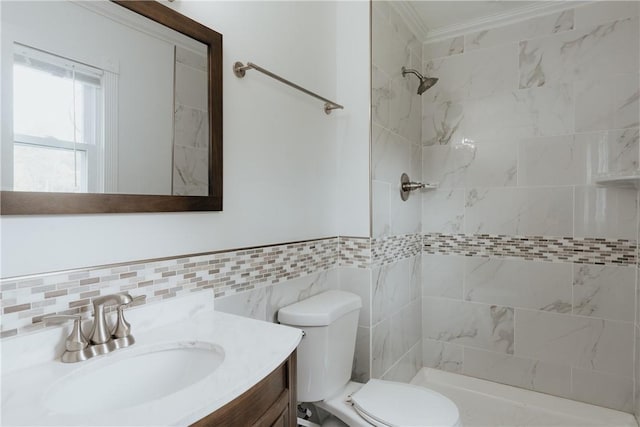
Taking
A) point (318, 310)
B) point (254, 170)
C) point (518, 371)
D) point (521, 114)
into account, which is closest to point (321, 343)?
point (318, 310)

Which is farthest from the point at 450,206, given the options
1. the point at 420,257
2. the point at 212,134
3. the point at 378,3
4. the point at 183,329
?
the point at 183,329

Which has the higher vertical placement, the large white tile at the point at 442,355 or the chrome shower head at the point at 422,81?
the chrome shower head at the point at 422,81

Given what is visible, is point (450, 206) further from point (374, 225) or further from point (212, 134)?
point (212, 134)

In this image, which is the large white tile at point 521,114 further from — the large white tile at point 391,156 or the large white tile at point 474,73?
the large white tile at point 391,156

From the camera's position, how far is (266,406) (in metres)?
0.85

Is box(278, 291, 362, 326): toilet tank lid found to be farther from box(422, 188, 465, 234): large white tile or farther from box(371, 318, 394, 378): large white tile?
box(422, 188, 465, 234): large white tile

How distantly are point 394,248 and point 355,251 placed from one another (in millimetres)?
340

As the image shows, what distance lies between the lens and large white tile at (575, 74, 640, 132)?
6.53 feet

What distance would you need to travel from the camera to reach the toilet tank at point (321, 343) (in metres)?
1.47

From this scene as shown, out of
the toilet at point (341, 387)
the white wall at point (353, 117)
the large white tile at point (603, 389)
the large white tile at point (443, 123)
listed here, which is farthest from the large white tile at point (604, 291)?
the white wall at point (353, 117)

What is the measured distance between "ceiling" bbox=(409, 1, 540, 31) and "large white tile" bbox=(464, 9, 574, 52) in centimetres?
9

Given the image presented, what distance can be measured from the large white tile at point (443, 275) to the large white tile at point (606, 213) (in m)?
0.70

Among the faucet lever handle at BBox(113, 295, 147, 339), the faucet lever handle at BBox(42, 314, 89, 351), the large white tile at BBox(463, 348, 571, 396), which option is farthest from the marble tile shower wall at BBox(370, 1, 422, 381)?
the faucet lever handle at BBox(42, 314, 89, 351)

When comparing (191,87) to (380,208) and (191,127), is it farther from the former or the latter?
(380,208)
